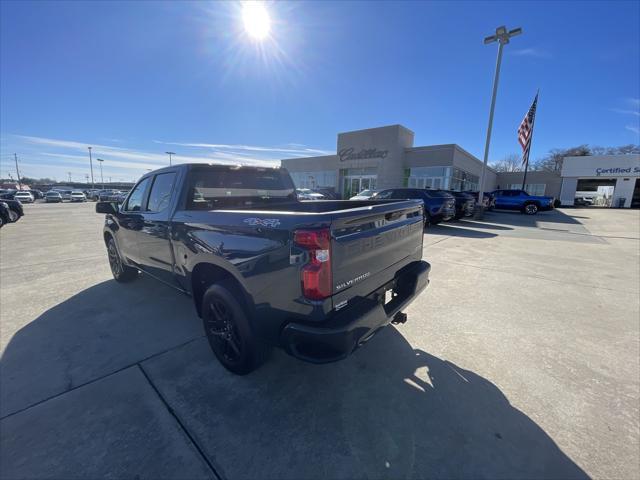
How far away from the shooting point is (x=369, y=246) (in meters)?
2.16

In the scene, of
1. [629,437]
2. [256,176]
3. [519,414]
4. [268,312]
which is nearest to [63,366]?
[268,312]

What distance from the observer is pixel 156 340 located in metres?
3.11

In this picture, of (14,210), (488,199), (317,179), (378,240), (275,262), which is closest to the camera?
(275,262)

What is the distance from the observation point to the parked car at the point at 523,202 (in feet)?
66.9

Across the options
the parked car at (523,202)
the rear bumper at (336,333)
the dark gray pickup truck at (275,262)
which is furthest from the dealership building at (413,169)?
the rear bumper at (336,333)

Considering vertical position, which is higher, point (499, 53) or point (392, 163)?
point (499, 53)

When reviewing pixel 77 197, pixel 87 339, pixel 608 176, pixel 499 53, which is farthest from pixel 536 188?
pixel 77 197

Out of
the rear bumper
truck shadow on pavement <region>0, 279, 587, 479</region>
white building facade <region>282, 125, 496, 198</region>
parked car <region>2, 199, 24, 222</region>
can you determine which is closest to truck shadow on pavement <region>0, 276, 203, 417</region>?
truck shadow on pavement <region>0, 279, 587, 479</region>

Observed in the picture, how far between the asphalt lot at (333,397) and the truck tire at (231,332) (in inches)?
6.4

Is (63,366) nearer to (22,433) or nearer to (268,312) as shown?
(22,433)

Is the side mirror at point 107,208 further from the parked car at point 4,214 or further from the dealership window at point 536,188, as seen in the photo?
the dealership window at point 536,188

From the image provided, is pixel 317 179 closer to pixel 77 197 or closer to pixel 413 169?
pixel 413 169

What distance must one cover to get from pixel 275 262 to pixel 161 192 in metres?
2.40

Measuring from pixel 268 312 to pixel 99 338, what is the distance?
7.81 feet
